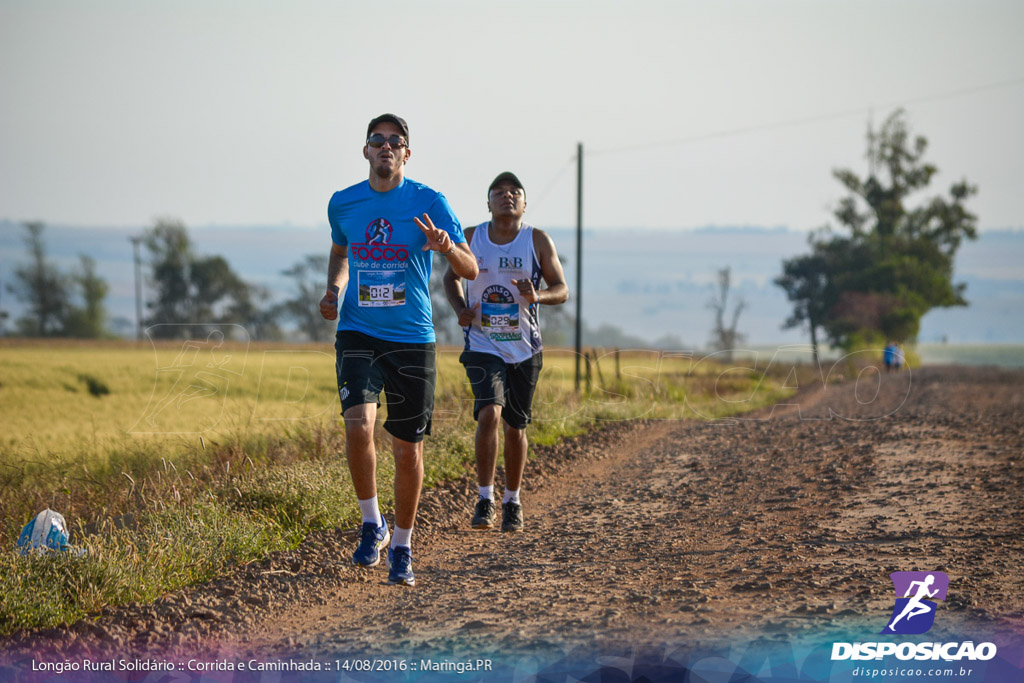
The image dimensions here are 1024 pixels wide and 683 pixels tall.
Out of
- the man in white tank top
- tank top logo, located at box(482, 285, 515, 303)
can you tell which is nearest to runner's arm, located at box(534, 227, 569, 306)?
the man in white tank top

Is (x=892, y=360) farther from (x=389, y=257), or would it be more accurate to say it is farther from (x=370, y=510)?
(x=389, y=257)

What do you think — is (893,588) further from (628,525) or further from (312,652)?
(312,652)

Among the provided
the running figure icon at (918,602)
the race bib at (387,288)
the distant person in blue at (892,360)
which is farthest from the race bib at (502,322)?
the distant person in blue at (892,360)

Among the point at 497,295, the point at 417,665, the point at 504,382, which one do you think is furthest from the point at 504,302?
the point at 417,665

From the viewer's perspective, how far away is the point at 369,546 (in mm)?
5629

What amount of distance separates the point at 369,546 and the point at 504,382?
1.74 metres

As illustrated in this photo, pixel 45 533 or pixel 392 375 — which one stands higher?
pixel 392 375

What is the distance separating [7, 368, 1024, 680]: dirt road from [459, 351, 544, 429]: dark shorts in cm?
83

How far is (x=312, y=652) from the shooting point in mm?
4648

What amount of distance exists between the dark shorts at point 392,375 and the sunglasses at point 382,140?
3.28ft

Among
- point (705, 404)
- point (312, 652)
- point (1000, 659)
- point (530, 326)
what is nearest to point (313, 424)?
point (530, 326)

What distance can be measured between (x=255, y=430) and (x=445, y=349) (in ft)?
13.4

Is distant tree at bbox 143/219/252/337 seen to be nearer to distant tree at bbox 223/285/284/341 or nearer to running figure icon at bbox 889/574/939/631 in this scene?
distant tree at bbox 223/285/284/341

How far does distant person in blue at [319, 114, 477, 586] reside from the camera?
5.41m
